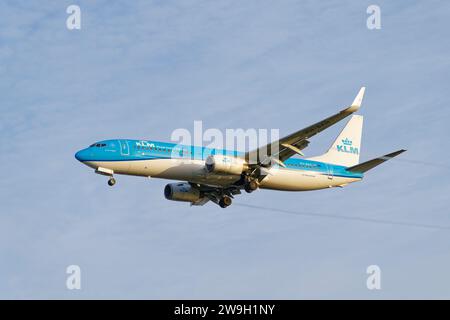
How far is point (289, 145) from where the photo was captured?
68.1 m

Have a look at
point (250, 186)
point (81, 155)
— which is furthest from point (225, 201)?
point (81, 155)

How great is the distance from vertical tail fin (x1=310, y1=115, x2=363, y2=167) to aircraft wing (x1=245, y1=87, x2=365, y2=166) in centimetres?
845

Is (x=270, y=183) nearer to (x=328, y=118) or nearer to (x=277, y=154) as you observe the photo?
(x=277, y=154)

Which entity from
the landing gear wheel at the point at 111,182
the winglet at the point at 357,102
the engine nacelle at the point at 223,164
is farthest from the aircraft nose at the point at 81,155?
the winglet at the point at 357,102

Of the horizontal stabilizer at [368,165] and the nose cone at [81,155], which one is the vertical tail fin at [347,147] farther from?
the nose cone at [81,155]

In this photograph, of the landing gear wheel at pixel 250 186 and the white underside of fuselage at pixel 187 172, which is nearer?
the white underside of fuselage at pixel 187 172

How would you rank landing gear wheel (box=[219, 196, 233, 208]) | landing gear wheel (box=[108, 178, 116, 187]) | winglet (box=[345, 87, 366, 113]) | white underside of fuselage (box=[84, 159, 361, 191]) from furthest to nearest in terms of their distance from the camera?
1. landing gear wheel (box=[219, 196, 233, 208])
2. white underside of fuselage (box=[84, 159, 361, 191])
3. landing gear wheel (box=[108, 178, 116, 187])
4. winglet (box=[345, 87, 366, 113])

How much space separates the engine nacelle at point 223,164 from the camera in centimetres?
6794

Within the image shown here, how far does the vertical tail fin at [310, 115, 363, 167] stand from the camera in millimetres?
79688

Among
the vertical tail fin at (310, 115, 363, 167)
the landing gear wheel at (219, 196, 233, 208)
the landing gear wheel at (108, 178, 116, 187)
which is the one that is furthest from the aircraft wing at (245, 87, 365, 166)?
the landing gear wheel at (108, 178, 116, 187)

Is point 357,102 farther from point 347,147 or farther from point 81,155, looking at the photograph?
point 347,147

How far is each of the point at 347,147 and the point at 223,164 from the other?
18.2 metres

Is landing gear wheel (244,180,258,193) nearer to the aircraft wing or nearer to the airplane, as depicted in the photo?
the airplane
